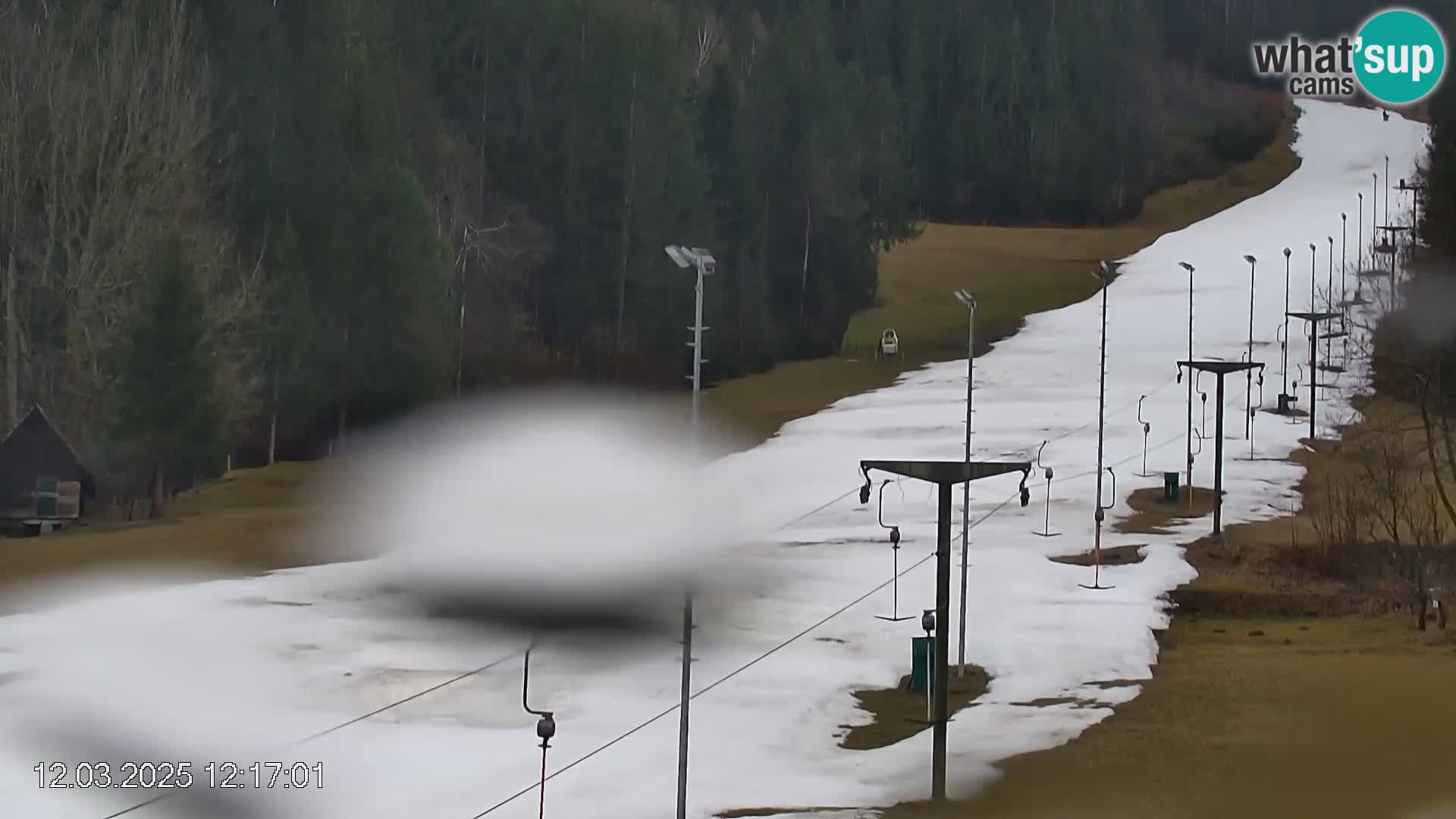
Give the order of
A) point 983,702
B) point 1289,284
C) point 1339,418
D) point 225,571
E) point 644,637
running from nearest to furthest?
point 983,702
point 644,637
point 225,571
point 1339,418
point 1289,284

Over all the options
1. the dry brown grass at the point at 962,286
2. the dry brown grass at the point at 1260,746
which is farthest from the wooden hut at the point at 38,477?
the dry brown grass at the point at 1260,746

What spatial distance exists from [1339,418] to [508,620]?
124 feet

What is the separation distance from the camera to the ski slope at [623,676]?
1777 cm

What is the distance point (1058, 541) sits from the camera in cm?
3497

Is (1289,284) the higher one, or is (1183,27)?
(1183,27)

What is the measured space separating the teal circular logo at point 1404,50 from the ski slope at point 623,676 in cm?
2753

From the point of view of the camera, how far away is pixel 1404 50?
2616 inches

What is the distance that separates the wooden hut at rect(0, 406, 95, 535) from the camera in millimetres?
34312

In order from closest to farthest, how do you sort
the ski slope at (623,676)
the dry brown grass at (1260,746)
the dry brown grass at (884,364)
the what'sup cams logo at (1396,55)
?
the dry brown grass at (1260,746), the ski slope at (623,676), the dry brown grass at (884,364), the what'sup cams logo at (1396,55)

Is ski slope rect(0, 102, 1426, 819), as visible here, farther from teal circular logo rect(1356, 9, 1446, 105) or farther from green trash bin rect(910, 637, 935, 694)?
teal circular logo rect(1356, 9, 1446, 105)

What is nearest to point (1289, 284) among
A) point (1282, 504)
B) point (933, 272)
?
point (933, 272)

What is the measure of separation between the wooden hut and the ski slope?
7565mm

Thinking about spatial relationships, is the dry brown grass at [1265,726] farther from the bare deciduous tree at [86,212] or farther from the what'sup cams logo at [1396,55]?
the what'sup cams logo at [1396,55]

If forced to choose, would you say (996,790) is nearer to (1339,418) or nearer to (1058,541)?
(1058,541)
